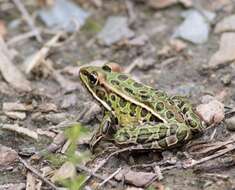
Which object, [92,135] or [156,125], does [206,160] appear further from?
[92,135]

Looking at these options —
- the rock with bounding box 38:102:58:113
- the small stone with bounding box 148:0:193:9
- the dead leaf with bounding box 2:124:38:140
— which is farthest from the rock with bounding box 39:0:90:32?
the dead leaf with bounding box 2:124:38:140

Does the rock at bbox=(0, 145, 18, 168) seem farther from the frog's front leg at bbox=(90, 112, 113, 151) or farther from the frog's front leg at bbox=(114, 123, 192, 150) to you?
the frog's front leg at bbox=(114, 123, 192, 150)

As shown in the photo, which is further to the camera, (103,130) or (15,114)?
(15,114)

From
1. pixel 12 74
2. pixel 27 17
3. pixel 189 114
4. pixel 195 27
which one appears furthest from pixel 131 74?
pixel 27 17

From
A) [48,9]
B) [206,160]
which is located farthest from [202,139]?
[48,9]

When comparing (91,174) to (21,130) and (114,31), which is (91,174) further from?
(114,31)

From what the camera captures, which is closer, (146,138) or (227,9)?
(146,138)

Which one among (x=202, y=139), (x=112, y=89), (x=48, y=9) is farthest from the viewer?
(x=48, y=9)
